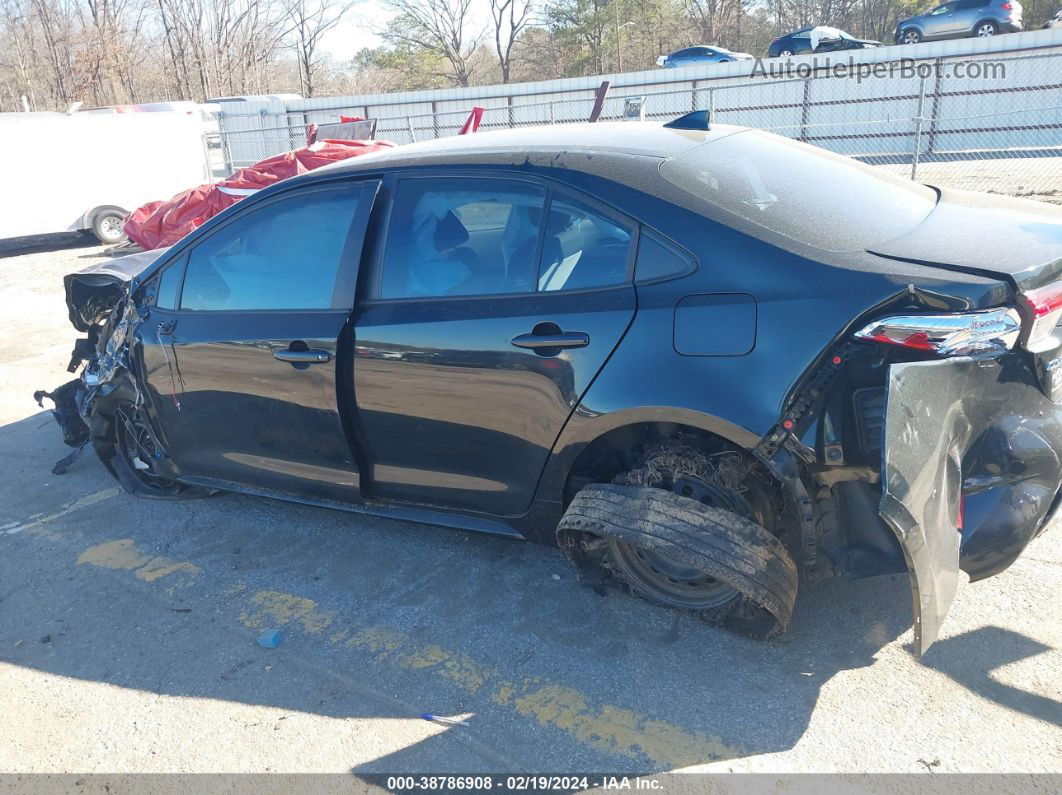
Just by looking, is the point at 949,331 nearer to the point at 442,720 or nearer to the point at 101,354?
the point at 442,720

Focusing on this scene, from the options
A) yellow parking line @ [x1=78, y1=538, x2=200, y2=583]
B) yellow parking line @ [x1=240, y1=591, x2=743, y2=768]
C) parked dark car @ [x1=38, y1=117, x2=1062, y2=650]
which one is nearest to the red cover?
yellow parking line @ [x1=78, y1=538, x2=200, y2=583]

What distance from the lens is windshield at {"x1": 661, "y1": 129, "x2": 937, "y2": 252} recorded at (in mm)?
2795

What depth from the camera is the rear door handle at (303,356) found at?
11.3ft

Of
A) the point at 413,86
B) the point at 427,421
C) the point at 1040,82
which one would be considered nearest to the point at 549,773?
the point at 427,421

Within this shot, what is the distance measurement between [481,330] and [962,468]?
169 cm

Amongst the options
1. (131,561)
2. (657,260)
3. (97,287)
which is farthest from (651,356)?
(97,287)

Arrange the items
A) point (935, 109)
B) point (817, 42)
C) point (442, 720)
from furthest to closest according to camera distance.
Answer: point (817, 42) → point (935, 109) → point (442, 720)

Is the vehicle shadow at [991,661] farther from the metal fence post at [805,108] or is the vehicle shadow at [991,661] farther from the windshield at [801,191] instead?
the metal fence post at [805,108]

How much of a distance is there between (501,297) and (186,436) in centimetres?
196

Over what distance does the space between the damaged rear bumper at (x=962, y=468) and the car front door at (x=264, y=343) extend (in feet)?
7.03

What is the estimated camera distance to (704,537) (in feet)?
9.17

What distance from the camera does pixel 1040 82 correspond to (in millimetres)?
18188

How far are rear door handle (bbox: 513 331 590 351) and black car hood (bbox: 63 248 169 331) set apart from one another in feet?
10.1

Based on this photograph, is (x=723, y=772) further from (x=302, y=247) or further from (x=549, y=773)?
(x=302, y=247)
